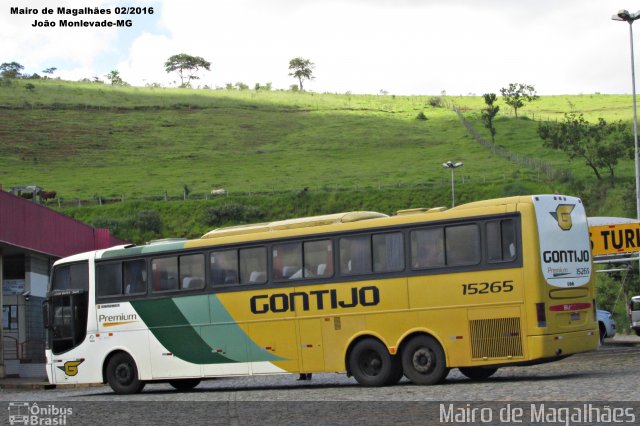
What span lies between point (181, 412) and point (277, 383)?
8492 mm

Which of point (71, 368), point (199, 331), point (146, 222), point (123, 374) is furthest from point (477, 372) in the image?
point (146, 222)

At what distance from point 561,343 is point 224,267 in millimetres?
7471

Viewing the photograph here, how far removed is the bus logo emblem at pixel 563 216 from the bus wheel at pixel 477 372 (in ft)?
11.7

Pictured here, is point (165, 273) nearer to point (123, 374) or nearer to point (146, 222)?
point (123, 374)

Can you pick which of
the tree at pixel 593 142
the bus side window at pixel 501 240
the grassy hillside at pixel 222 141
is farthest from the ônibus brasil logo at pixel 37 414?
the tree at pixel 593 142

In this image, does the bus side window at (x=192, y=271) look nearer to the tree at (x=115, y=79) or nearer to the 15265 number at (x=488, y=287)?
the 15265 number at (x=488, y=287)

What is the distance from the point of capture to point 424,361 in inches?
796

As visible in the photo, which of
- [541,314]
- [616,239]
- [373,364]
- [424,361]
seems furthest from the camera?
[616,239]

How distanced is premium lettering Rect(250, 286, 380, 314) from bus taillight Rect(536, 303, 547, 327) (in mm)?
3374

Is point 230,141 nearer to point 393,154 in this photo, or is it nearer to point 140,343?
point 393,154

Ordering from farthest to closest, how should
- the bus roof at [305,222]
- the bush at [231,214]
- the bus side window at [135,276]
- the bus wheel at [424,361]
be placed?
the bush at [231,214] < the bus side window at [135,276] < the bus roof at [305,222] < the bus wheel at [424,361]

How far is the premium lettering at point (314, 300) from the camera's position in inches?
829

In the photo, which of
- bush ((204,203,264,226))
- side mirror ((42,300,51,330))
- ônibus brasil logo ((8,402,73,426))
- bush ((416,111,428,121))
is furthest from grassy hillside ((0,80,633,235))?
ônibus brasil logo ((8,402,73,426))

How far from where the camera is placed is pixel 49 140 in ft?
370
